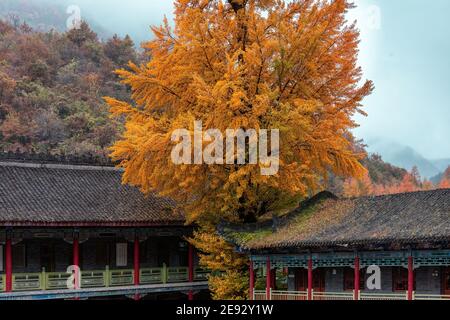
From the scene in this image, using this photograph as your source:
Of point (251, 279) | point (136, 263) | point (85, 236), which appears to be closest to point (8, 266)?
point (85, 236)

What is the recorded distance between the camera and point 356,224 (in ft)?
80.7

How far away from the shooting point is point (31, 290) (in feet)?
92.4

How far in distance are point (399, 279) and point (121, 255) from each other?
12.9 m

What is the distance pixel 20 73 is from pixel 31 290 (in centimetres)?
5395

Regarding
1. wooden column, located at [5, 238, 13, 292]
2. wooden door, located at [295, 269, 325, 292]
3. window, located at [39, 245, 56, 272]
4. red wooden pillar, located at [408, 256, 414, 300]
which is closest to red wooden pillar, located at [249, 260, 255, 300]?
wooden door, located at [295, 269, 325, 292]

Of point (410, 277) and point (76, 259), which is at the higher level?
point (410, 277)

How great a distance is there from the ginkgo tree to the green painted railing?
2.86 meters

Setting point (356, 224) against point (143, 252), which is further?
point (143, 252)

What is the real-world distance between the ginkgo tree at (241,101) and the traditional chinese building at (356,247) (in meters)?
1.28

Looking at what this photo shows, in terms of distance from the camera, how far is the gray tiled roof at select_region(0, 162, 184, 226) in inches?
1111

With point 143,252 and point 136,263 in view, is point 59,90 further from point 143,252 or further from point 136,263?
point 136,263

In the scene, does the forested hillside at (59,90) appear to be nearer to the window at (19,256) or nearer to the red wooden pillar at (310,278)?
the window at (19,256)
